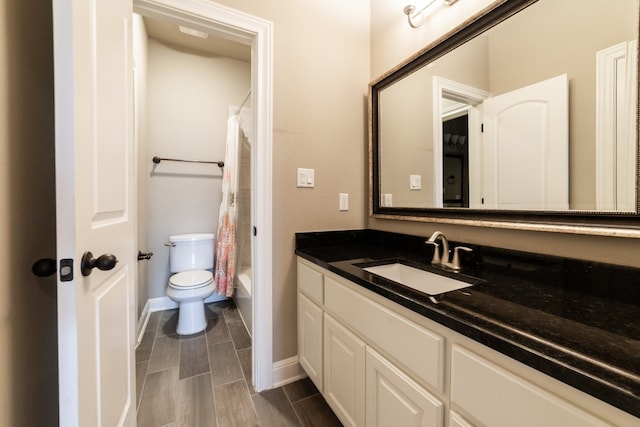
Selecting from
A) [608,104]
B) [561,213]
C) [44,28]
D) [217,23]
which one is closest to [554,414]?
[561,213]

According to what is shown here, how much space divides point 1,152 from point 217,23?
1.19 metres

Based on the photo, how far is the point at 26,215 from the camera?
0.67m

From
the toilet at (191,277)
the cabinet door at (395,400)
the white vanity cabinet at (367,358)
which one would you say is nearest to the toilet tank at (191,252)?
the toilet at (191,277)

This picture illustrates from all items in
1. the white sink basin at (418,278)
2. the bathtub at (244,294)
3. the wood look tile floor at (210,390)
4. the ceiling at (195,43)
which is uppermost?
the ceiling at (195,43)

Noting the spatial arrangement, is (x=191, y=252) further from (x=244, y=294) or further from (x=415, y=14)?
(x=415, y=14)

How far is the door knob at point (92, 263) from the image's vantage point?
2.10 ft

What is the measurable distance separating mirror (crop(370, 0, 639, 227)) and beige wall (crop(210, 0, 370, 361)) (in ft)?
1.18

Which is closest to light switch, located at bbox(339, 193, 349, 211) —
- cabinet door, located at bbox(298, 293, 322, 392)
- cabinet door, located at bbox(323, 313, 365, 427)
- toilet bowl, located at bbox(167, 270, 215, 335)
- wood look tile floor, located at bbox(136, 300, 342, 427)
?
cabinet door, located at bbox(298, 293, 322, 392)

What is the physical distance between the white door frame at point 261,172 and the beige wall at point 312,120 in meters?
0.04

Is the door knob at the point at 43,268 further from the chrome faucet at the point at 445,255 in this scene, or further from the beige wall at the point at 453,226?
the beige wall at the point at 453,226

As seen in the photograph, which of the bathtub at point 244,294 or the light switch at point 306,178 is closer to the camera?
the light switch at point 306,178

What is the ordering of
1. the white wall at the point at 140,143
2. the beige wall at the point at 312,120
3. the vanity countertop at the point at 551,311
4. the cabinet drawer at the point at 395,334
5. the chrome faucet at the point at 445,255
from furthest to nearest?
the white wall at the point at 140,143, the beige wall at the point at 312,120, the chrome faucet at the point at 445,255, the cabinet drawer at the point at 395,334, the vanity countertop at the point at 551,311

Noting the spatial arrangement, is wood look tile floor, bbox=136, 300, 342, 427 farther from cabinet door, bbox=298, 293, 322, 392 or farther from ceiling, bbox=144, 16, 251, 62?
ceiling, bbox=144, 16, 251, 62

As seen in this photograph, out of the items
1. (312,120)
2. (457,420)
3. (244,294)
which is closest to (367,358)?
(457,420)
